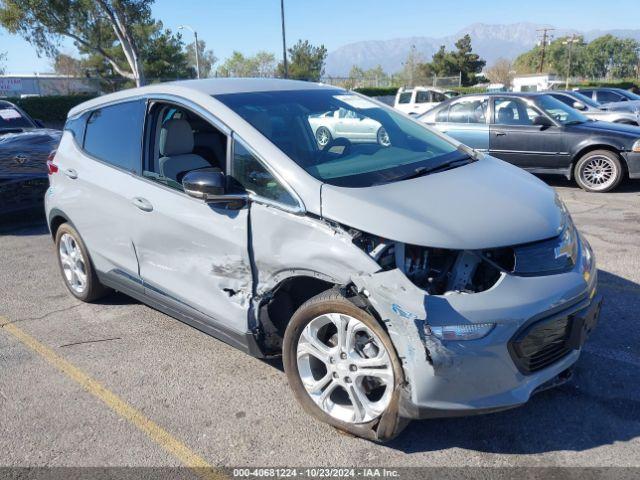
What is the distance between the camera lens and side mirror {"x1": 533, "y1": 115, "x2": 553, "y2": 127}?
882 centimetres

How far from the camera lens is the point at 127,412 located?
3.20 meters

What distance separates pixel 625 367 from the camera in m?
3.41

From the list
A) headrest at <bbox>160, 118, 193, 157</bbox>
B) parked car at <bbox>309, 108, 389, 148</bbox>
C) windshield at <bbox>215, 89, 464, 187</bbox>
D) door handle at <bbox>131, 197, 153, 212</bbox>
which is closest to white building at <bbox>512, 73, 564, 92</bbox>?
windshield at <bbox>215, 89, 464, 187</bbox>

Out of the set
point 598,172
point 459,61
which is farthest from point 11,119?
point 459,61

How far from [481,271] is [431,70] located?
69.9 m

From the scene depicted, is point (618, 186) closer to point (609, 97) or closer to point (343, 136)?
point (343, 136)

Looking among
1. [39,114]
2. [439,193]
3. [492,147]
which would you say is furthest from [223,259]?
[39,114]

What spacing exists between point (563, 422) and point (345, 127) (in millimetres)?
2222

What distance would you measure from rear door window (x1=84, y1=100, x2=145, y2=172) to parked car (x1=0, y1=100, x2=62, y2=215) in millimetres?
3316

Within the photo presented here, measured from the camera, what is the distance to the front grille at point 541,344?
254 centimetres

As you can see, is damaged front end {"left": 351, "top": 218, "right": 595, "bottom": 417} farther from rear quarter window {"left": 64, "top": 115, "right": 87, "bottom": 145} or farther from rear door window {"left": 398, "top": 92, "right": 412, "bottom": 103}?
rear door window {"left": 398, "top": 92, "right": 412, "bottom": 103}

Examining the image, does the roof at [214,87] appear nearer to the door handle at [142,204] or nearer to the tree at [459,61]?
the door handle at [142,204]

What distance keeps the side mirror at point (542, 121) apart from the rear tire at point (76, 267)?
7.00m

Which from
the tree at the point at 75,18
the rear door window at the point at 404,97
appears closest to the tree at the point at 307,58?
the tree at the point at 75,18
